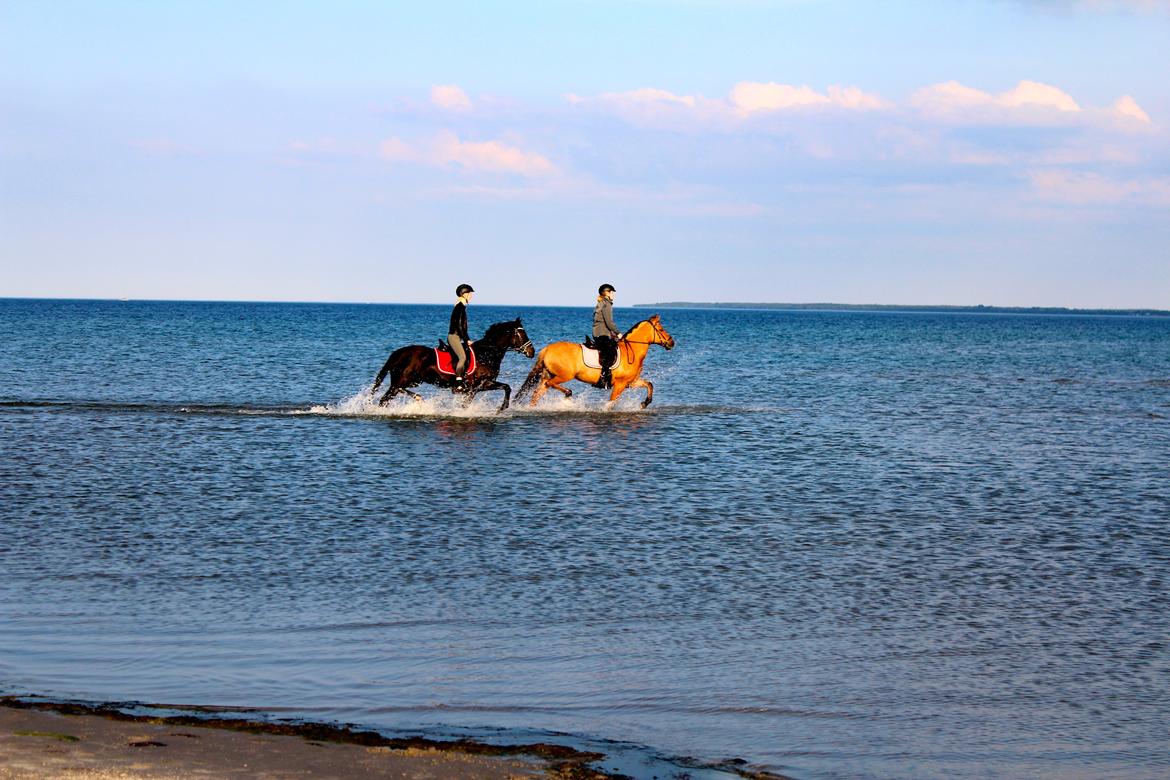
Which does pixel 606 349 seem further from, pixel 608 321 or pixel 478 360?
pixel 478 360

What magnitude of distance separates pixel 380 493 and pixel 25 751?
9.61 metres

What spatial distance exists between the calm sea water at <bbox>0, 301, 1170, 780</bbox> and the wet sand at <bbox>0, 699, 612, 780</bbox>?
1.59ft

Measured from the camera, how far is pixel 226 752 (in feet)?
20.8

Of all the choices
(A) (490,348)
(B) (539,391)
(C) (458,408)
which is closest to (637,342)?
(B) (539,391)

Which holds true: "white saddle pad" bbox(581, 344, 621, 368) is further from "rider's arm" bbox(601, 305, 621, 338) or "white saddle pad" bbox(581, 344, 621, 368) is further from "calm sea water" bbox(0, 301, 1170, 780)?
"calm sea water" bbox(0, 301, 1170, 780)

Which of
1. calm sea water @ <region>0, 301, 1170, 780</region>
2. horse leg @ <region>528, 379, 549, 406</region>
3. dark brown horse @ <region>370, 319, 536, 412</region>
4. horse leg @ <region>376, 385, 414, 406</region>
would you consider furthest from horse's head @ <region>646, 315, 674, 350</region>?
horse leg @ <region>376, 385, 414, 406</region>

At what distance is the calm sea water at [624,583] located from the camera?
754cm

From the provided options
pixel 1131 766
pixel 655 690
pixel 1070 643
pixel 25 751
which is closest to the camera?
pixel 25 751

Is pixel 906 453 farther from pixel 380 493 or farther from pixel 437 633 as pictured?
pixel 437 633

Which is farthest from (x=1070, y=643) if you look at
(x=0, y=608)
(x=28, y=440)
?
(x=28, y=440)

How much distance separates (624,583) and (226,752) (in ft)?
16.6

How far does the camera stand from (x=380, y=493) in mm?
15750

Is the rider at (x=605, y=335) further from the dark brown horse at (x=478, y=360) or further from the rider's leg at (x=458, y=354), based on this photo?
the rider's leg at (x=458, y=354)

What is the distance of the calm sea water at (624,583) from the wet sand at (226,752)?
0.48 meters
